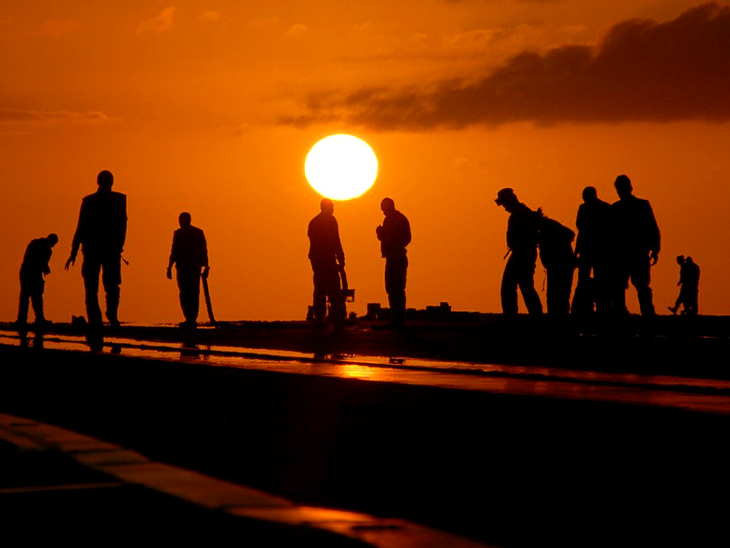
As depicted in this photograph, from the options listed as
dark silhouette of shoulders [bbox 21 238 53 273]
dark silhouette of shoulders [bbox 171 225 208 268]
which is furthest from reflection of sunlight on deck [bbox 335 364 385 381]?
dark silhouette of shoulders [bbox 21 238 53 273]

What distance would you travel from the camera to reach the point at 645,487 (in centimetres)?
664

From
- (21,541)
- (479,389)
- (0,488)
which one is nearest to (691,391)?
(479,389)

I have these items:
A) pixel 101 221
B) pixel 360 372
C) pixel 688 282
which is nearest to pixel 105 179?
pixel 101 221

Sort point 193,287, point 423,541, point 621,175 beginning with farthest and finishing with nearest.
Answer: point 193,287 < point 621,175 < point 423,541

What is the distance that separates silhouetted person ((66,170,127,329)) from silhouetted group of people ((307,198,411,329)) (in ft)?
17.5

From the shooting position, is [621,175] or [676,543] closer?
[676,543]

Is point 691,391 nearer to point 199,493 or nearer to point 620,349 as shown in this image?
point 199,493

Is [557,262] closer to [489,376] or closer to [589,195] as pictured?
[589,195]

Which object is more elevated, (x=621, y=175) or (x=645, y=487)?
(x=621, y=175)

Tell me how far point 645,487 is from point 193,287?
1707 cm

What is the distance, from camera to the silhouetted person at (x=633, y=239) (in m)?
18.6

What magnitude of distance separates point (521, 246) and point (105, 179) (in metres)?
5.48

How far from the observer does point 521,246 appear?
1939 cm

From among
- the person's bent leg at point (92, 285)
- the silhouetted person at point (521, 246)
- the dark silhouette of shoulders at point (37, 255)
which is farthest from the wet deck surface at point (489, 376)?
the dark silhouette of shoulders at point (37, 255)
